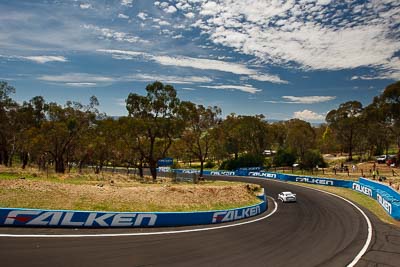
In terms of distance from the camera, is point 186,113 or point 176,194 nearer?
point 176,194

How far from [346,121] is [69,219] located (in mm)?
95536

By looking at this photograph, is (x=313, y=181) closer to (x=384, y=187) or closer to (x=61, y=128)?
(x=384, y=187)

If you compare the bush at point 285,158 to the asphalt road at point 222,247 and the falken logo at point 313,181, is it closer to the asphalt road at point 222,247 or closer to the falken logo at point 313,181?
the falken logo at point 313,181

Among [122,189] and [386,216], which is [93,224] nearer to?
[122,189]

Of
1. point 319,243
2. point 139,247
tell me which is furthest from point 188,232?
point 319,243

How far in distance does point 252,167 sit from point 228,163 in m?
7.30

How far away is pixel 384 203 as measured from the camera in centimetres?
3462

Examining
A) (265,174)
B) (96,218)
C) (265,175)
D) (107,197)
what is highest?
(107,197)

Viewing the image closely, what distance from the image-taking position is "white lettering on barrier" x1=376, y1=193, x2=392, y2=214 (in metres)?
31.8

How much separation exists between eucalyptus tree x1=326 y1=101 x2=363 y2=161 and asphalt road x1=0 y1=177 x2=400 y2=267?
7772 cm

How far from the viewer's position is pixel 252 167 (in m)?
92.3

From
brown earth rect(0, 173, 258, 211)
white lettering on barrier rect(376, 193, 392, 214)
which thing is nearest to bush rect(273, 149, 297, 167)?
white lettering on barrier rect(376, 193, 392, 214)

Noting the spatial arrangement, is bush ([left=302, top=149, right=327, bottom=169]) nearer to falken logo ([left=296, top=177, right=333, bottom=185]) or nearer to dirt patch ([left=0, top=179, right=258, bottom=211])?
falken logo ([left=296, top=177, right=333, bottom=185])

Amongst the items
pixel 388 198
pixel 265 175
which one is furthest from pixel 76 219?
pixel 265 175
